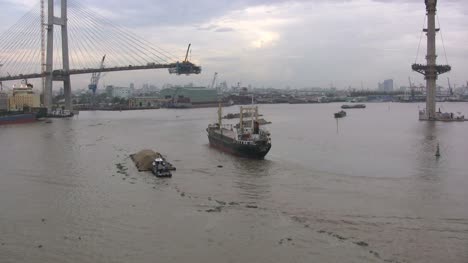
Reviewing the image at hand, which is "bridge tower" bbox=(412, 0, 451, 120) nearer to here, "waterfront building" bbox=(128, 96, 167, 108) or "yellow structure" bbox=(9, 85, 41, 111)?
"yellow structure" bbox=(9, 85, 41, 111)

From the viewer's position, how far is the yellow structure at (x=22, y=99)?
48344 mm

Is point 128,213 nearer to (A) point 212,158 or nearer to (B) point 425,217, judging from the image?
(B) point 425,217

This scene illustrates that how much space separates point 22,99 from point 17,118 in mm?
9357

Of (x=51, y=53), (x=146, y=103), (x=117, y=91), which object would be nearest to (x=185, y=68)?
(x=51, y=53)

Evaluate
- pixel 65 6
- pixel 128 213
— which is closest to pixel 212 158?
pixel 128 213

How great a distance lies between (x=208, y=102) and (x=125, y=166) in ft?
286

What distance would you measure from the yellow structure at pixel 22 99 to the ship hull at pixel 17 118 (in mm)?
4857

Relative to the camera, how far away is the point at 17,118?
40.7 meters

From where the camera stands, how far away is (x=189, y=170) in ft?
49.0

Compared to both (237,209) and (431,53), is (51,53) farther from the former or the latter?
(237,209)

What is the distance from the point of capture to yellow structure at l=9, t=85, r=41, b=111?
48.3 m

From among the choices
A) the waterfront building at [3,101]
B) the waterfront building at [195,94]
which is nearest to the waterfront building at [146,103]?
the waterfront building at [195,94]

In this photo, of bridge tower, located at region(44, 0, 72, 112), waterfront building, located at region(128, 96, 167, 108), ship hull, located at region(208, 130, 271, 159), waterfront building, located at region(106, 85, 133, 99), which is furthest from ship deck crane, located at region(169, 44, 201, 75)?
waterfront building, located at region(106, 85, 133, 99)

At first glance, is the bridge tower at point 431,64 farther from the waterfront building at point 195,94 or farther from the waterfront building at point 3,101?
the waterfront building at point 195,94
